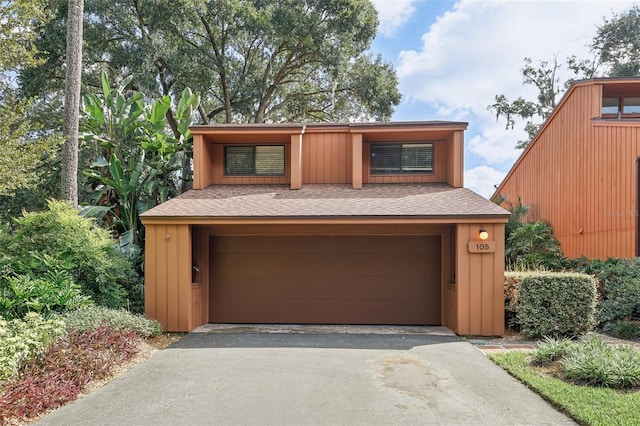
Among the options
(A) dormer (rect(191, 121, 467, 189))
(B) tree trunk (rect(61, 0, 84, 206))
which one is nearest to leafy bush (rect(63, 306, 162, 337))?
(B) tree trunk (rect(61, 0, 84, 206))

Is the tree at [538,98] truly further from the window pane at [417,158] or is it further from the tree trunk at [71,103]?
the tree trunk at [71,103]

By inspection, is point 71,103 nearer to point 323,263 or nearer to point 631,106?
point 323,263

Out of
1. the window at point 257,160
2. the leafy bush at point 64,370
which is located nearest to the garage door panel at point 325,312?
the leafy bush at point 64,370

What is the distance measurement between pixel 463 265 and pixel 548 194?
6.92 metres

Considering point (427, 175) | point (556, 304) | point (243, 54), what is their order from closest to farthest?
point (556, 304) < point (427, 175) < point (243, 54)

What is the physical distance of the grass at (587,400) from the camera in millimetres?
4070

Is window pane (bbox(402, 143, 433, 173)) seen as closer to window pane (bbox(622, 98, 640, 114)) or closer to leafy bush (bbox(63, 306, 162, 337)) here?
window pane (bbox(622, 98, 640, 114))

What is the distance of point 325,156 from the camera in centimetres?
1077

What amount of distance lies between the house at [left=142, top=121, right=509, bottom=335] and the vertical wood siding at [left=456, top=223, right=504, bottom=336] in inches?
0.8

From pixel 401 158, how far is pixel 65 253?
7.87 meters

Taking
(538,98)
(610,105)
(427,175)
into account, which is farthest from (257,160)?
(538,98)

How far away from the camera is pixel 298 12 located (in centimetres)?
1577

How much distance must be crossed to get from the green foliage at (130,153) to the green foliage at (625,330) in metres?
10.6

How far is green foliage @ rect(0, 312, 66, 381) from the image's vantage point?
182 inches
